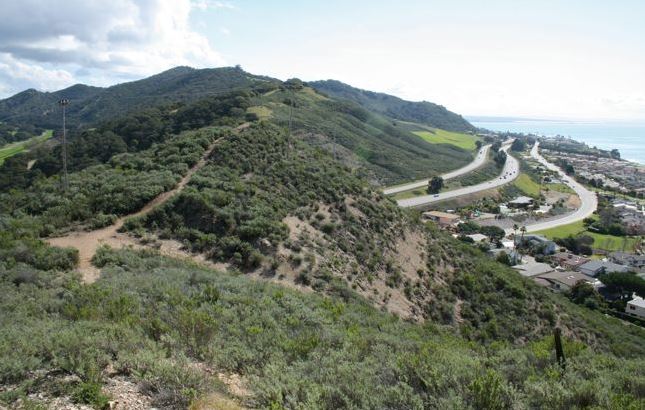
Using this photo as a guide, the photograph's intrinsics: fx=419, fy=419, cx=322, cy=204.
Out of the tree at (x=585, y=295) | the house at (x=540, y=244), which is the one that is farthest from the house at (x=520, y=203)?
the tree at (x=585, y=295)

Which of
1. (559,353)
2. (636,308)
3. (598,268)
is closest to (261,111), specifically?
(598,268)

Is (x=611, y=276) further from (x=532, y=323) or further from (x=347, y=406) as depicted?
(x=347, y=406)

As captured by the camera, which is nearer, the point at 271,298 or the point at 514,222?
the point at 271,298

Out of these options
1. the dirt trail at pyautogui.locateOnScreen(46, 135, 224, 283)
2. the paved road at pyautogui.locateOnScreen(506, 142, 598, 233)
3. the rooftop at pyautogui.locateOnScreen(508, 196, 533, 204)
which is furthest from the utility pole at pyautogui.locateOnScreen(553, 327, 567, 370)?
the rooftop at pyautogui.locateOnScreen(508, 196, 533, 204)

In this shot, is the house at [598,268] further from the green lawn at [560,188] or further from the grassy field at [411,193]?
the green lawn at [560,188]

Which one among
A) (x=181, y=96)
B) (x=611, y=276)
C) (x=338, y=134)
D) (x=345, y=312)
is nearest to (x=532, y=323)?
(x=345, y=312)

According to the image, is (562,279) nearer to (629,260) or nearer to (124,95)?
(629,260)
